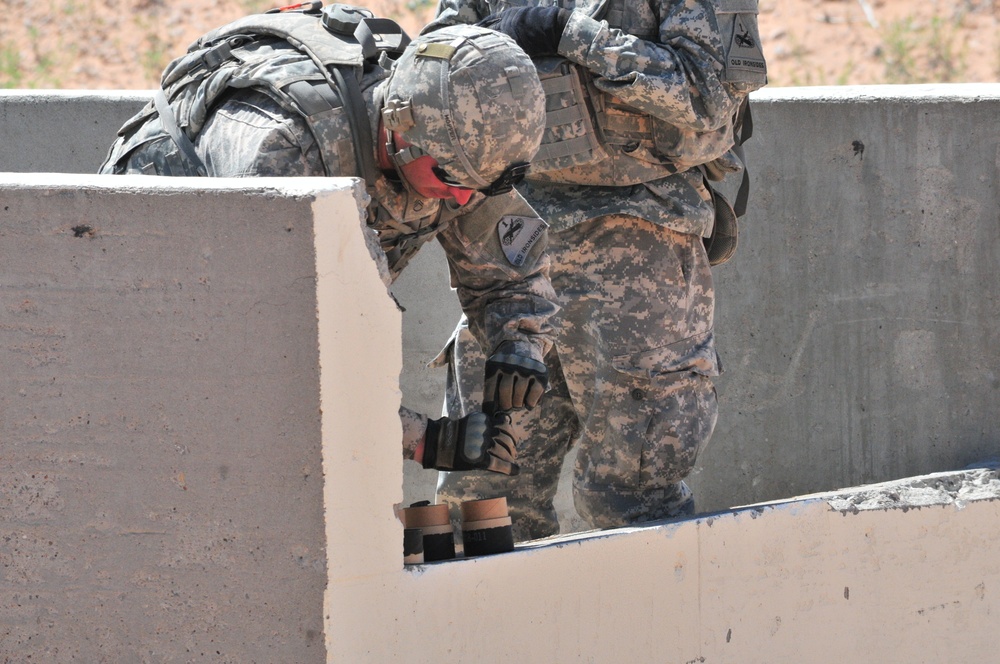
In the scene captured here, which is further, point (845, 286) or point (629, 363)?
point (845, 286)

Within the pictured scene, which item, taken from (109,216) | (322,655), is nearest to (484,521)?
(322,655)

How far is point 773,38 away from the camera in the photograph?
9.96 meters

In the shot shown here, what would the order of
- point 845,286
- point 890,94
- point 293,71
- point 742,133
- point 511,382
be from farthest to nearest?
point 845,286
point 890,94
point 742,133
point 511,382
point 293,71

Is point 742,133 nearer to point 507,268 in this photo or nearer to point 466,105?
point 507,268

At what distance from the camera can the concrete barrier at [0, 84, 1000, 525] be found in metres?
4.52

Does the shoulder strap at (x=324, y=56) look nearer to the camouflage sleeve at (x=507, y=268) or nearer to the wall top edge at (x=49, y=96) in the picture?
the camouflage sleeve at (x=507, y=268)

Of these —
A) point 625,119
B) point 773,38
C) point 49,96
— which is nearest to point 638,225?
point 625,119

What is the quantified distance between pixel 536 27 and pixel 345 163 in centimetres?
88

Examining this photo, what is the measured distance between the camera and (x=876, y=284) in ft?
15.2

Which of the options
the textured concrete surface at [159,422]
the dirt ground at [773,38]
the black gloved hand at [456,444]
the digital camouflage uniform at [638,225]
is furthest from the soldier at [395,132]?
the dirt ground at [773,38]

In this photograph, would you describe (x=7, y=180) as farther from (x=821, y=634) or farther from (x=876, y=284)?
(x=876, y=284)

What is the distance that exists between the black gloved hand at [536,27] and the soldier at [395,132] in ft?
1.63

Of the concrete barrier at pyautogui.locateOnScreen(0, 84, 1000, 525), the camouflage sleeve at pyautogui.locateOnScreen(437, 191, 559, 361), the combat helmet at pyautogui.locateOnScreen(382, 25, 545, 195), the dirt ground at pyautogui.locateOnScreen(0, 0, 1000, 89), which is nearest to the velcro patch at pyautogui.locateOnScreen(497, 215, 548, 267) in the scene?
the camouflage sleeve at pyautogui.locateOnScreen(437, 191, 559, 361)

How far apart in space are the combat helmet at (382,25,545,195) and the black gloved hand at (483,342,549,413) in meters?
0.45
